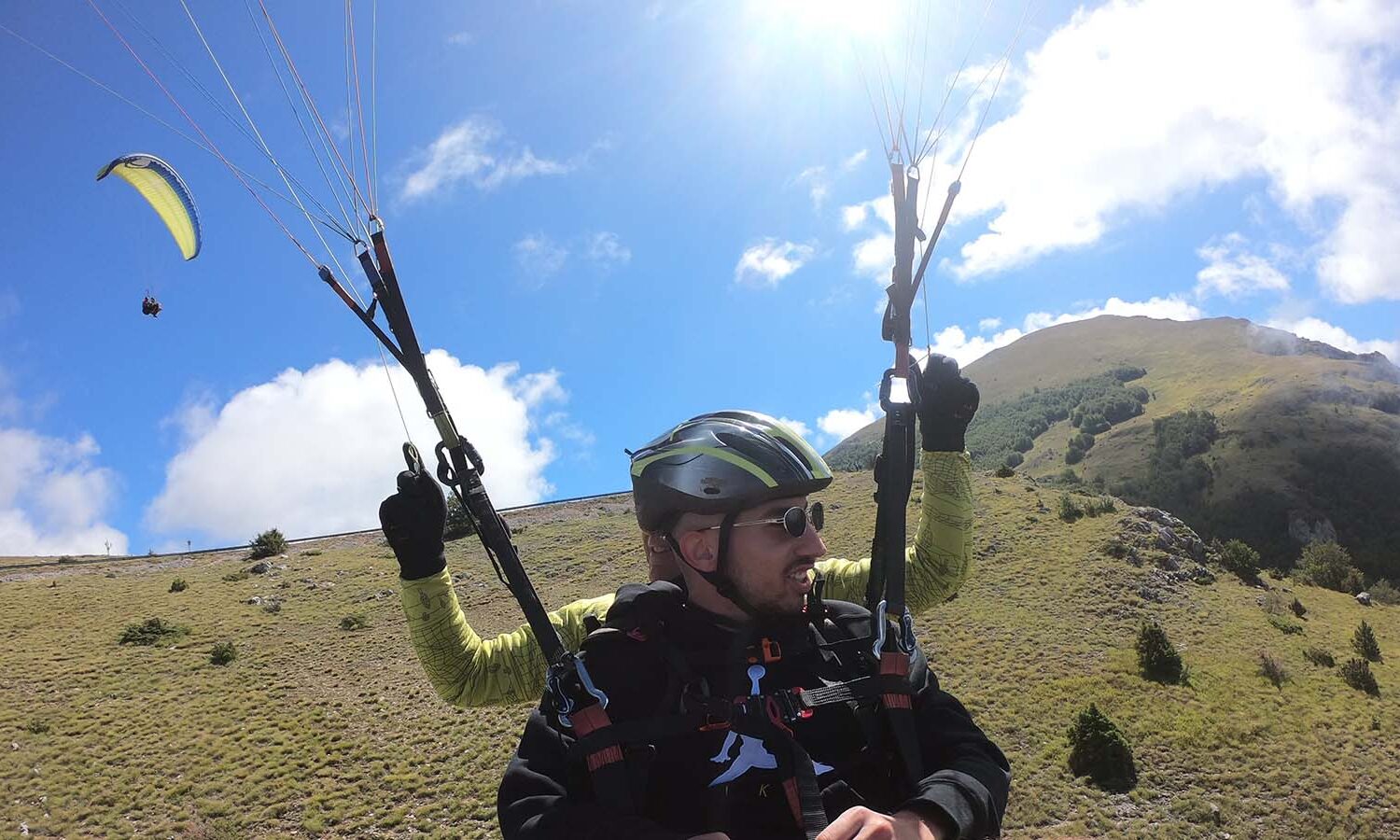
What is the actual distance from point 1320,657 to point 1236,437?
246 ft

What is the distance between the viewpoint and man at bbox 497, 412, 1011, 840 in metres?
2.31

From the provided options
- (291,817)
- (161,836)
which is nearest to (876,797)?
(291,817)

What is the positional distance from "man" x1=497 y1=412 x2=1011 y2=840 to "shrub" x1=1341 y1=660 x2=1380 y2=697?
32.5m

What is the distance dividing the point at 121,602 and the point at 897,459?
1991 inches

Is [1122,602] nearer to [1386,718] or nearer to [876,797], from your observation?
[1386,718]

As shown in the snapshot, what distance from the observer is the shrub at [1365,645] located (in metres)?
27.9

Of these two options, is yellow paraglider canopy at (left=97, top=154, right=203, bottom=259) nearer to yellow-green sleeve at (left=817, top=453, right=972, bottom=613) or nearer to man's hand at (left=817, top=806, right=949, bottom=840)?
yellow-green sleeve at (left=817, top=453, right=972, bottom=613)

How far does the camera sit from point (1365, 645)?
28125 millimetres

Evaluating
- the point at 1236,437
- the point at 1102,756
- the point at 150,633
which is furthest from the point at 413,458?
the point at 1236,437

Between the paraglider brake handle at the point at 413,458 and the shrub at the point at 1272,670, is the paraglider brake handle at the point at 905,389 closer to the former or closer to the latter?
the paraglider brake handle at the point at 413,458

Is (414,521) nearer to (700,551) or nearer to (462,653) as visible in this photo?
(462,653)

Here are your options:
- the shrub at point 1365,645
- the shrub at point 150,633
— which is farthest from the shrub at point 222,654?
the shrub at point 1365,645

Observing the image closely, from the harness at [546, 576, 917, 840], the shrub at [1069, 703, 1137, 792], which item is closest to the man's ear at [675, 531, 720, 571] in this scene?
the harness at [546, 576, 917, 840]

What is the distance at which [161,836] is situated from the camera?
18047 mm
